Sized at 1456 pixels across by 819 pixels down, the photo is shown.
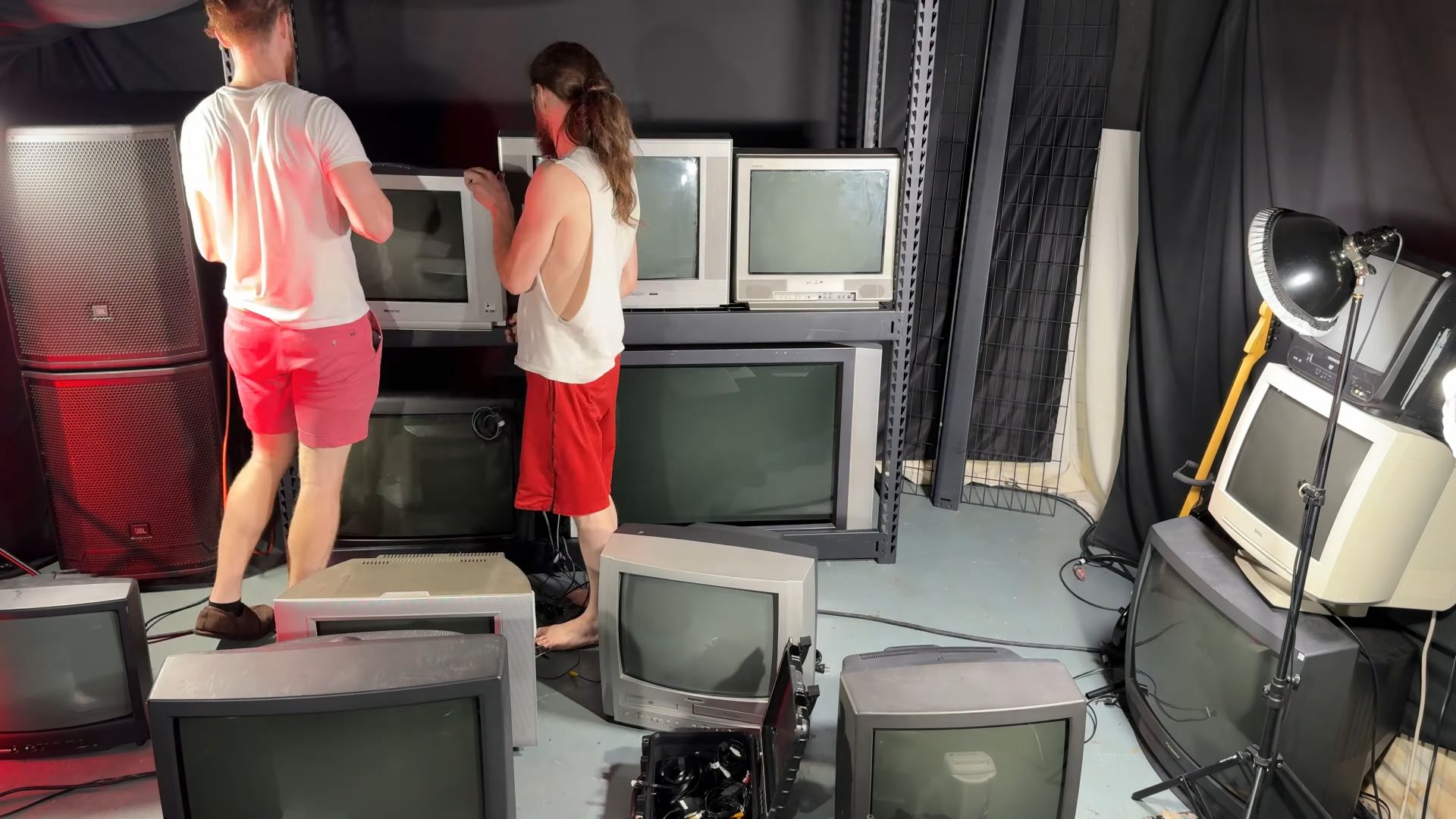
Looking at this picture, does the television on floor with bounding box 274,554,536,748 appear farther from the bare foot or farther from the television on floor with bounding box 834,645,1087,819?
the television on floor with bounding box 834,645,1087,819

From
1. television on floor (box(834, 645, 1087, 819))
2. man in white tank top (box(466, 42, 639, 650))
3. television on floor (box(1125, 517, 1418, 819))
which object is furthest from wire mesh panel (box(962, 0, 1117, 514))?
television on floor (box(834, 645, 1087, 819))

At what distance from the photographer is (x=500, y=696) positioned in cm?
184

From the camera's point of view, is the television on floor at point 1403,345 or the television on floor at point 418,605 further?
the television on floor at point 418,605

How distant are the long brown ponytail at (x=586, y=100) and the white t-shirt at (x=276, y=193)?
486 millimetres

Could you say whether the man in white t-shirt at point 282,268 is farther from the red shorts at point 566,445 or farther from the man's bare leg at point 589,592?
the man's bare leg at point 589,592

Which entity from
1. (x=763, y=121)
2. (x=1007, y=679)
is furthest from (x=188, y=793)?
(x=763, y=121)

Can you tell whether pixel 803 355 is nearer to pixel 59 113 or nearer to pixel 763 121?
pixel 763 121

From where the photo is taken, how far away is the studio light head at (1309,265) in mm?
1956

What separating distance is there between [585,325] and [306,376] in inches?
27.7

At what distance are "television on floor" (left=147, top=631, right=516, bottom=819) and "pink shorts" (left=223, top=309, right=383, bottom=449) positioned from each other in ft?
2.80

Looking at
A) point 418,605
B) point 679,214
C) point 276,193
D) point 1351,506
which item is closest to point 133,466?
point 276,193

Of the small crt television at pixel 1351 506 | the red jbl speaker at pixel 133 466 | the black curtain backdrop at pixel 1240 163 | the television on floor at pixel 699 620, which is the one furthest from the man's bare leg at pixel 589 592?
the black curtain backdrop at pixel 1240 163

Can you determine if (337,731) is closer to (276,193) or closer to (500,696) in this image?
(500,696)

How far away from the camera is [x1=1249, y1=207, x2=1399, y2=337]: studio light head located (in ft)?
6.42
